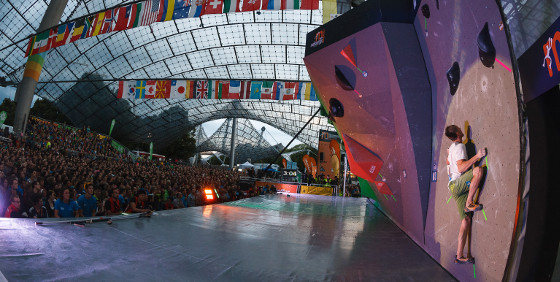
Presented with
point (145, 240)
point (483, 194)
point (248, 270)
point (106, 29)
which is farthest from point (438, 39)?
point (106, 29)

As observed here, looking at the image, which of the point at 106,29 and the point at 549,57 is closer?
the point at 549,57

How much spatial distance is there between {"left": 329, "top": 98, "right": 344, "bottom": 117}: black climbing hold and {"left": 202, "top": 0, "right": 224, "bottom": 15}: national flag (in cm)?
482

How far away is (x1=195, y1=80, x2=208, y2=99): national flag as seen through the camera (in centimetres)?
1675

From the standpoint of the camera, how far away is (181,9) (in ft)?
30.9

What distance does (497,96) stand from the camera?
7.55 feet

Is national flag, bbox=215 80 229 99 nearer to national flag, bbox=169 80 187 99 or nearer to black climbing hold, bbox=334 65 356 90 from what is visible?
national flag, bbox=169 80 187 99

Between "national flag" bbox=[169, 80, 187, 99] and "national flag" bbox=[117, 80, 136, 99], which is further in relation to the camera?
"national flag" bbox=[117, 80, 136, 99]

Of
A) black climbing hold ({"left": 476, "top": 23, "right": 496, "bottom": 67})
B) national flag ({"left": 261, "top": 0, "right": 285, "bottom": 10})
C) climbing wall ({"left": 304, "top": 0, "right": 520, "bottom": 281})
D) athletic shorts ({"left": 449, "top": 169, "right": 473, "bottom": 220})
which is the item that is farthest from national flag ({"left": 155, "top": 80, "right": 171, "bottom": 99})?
black climbing hold ({"left": 476, "top": 23, "right": 496, "bottom": 67})

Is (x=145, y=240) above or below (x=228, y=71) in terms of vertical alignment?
below

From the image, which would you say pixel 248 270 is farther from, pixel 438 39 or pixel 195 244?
pixel 438 39

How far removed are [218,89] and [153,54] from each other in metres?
18.6

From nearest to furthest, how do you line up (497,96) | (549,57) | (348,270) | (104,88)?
(549,57) < (497,96) < (348,270) < (104,88)

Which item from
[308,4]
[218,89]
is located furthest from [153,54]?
[308,4]

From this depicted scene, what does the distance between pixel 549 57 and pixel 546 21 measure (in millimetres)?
284
